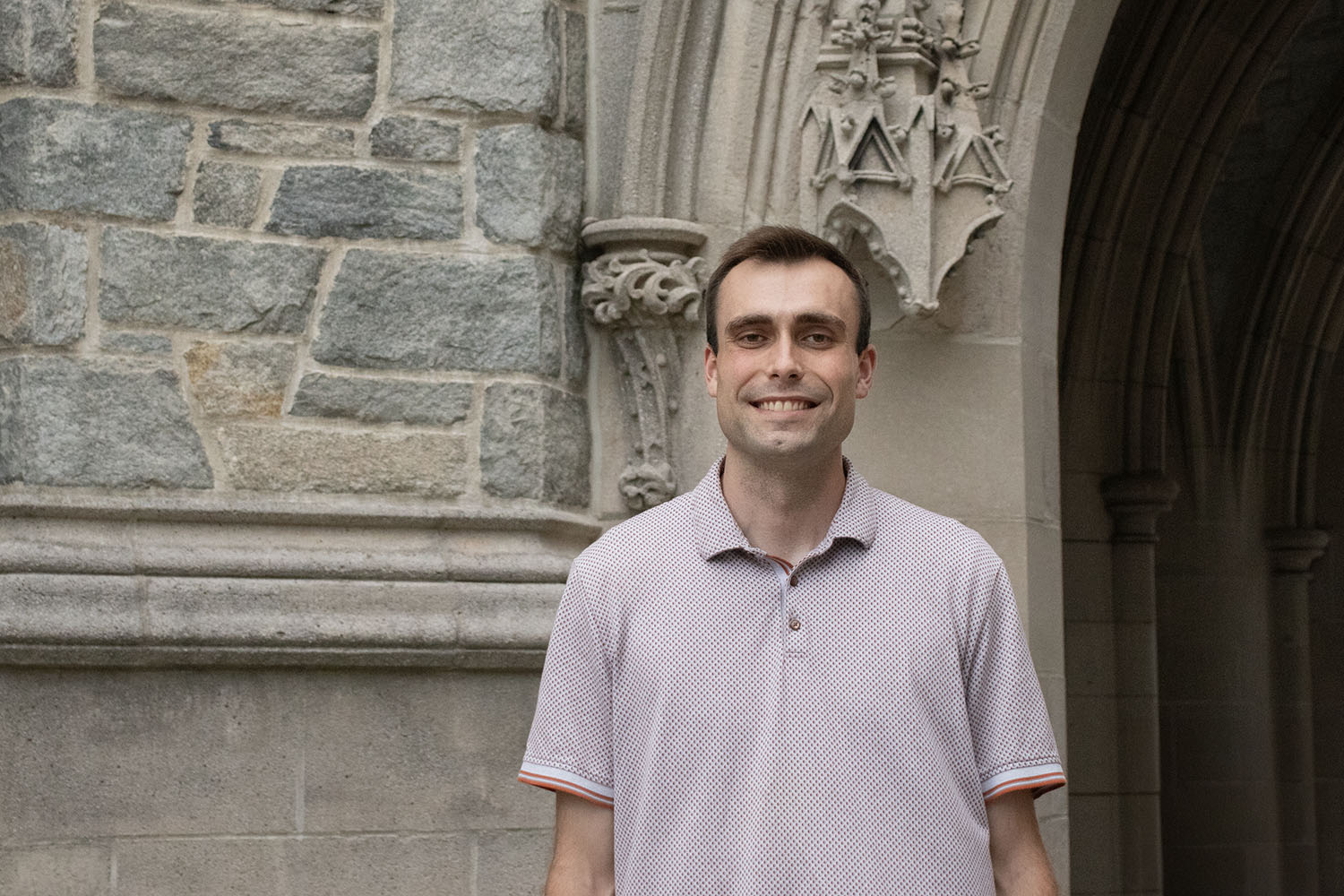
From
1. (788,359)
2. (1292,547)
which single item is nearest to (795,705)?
(788,359)

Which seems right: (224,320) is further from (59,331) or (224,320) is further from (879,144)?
(879,144)

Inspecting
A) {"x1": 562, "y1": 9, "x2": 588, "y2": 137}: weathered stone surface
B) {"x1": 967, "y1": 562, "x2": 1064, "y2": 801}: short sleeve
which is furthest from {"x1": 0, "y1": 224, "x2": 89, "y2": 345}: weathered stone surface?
{"x1": 967, "y1": 562, "x2": 1064, "y2": 801}: short sleeve

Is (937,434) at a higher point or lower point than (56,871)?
higher

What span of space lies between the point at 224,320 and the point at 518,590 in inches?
29.1

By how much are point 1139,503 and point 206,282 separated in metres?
4.50

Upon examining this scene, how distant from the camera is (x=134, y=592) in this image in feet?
11.0

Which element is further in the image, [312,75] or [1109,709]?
[1109,709]

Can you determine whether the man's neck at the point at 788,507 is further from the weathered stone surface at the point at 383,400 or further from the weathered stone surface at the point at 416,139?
the weathered stone surface at the point at 416,139

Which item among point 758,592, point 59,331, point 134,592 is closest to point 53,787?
point 134,592

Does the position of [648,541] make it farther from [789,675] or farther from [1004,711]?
[1004,711]

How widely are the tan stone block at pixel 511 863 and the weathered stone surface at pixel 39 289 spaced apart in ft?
3.94

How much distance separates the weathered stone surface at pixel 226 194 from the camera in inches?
141

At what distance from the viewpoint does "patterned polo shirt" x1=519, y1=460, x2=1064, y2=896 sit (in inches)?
74.2

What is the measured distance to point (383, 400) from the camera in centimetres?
360
